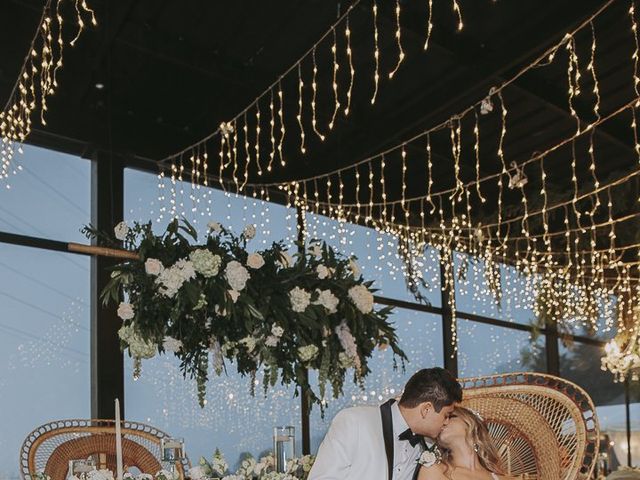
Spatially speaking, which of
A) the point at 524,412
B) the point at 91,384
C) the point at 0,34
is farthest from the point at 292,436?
the point at 0,34

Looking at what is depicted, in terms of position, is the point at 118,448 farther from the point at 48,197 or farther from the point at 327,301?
the point at 48,197

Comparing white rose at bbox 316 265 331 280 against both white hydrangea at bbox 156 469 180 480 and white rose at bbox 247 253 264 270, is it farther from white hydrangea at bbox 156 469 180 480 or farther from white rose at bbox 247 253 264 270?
white hydrangea at bbox 156 469 180 480

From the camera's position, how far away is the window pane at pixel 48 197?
6.37 m


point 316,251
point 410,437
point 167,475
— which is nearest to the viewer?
point 167,475

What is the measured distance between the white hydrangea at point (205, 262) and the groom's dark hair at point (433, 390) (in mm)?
1020

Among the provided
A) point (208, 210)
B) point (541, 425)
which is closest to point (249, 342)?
point (541, 425)

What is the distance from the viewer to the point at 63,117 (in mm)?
6684

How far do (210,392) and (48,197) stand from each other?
226 cm

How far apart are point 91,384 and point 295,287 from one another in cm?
353

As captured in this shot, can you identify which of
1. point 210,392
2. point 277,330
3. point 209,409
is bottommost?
point 209,409

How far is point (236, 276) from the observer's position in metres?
3.52

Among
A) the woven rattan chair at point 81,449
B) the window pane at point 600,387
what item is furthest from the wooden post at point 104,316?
the window pane at point 600,387

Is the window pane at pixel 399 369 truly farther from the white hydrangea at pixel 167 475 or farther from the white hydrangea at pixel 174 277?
the white hydrangea at pixel 167 475

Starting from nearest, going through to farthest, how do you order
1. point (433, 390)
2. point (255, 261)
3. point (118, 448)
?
point (118, 448), point (433, 390), point (255, 261)
